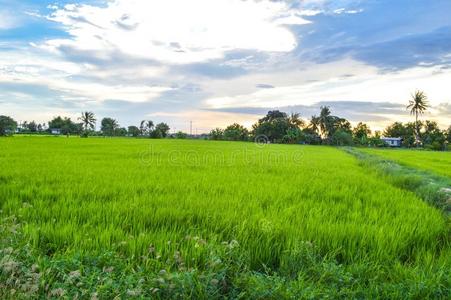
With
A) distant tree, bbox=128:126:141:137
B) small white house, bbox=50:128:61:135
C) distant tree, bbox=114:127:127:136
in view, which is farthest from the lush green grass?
small white house, bbox=50:128:61:135

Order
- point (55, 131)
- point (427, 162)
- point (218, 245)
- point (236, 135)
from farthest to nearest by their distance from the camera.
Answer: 1. point (55, 131)
2. point (236, 135)
3. point (427, 162)
4. point (218, 245)

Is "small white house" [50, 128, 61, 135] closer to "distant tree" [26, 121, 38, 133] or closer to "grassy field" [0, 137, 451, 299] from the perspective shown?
"distant tree" [26, 121, 38, 133]

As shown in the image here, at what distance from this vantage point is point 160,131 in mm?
81500

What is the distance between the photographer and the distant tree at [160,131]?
80188 mm

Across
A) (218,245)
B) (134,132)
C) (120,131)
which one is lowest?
(218,245)

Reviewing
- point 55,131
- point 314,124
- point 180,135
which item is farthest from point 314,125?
point 55,131

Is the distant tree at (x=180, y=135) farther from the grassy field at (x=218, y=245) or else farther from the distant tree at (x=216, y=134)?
the grassy field at (x=218, y=245)

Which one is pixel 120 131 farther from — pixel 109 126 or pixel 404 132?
pixel 404 132

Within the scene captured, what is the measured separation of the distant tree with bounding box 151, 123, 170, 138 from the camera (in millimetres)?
80188

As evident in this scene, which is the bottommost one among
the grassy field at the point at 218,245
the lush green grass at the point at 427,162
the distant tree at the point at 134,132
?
the lush green grass at the point at 427,162

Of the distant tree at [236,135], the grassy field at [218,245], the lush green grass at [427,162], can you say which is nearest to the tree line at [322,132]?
the distant tree at [236,135]

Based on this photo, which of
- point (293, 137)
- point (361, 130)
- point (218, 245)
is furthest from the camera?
point (361, 130)

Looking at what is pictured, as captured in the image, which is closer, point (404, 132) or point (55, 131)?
point (404, 132)

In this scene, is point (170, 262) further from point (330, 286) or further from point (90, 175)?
point (90, 175)
